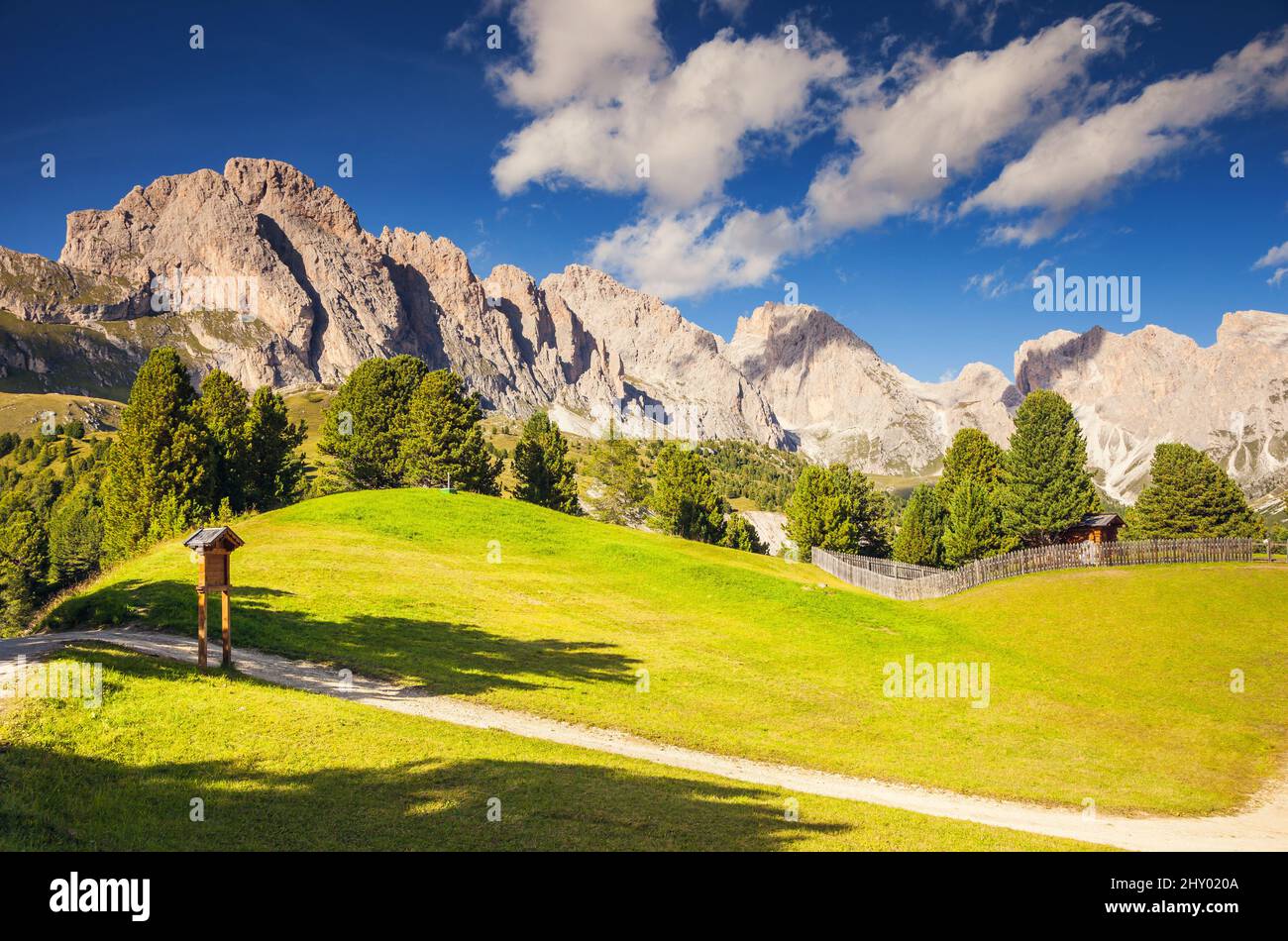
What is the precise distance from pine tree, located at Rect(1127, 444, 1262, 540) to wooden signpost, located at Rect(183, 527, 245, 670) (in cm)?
9838

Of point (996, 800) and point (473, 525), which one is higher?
point (473, 525)

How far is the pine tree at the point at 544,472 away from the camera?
85.9 meters

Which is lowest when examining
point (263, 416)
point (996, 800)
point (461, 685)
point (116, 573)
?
point (996, 800)

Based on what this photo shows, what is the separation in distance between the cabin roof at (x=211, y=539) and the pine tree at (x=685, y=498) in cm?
7184

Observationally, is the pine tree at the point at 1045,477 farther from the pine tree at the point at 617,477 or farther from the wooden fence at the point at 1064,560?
the pine tree at the point at 617,477

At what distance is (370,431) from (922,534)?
66015 millimetres

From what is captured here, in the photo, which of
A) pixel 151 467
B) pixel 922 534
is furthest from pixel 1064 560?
pixel 151 467

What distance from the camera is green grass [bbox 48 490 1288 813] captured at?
69.4 feet
